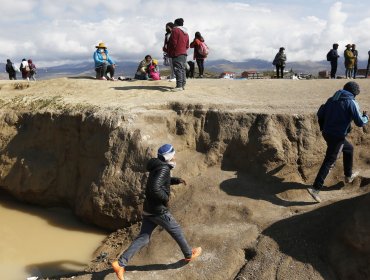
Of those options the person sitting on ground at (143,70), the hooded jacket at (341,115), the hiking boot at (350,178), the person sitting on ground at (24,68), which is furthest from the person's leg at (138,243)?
the person sitting on ground at (24,68)

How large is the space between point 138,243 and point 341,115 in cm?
382

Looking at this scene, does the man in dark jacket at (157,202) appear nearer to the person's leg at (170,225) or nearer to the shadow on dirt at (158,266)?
the person's leg at (170,225)

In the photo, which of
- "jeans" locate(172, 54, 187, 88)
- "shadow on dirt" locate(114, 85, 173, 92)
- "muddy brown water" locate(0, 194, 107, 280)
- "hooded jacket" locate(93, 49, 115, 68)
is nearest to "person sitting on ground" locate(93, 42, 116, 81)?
"hooded jacket" locate(93, 49, 115, 68)

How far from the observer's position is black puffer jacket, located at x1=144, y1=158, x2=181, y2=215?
5.67 m

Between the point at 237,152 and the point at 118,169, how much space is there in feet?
8.54

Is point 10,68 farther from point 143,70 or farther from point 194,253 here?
point 194,253

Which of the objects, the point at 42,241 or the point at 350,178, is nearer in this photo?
the point at 350,178

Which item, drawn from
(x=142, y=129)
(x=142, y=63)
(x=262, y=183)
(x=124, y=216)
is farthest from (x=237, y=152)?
(x=142, y=63)

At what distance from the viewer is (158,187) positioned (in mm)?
5660

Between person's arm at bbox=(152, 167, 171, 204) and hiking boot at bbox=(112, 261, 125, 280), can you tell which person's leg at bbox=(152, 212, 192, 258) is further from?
hiking boot at bbox=(112, 261, 125, 280)

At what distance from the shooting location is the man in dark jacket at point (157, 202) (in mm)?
5703

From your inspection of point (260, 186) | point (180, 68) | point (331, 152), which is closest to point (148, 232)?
point (260, 186)

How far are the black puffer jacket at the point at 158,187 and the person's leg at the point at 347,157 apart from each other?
342 cm

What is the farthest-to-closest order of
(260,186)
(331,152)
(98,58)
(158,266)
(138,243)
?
(98,58), (260,186), (331,152), (158,266), (138,243)
